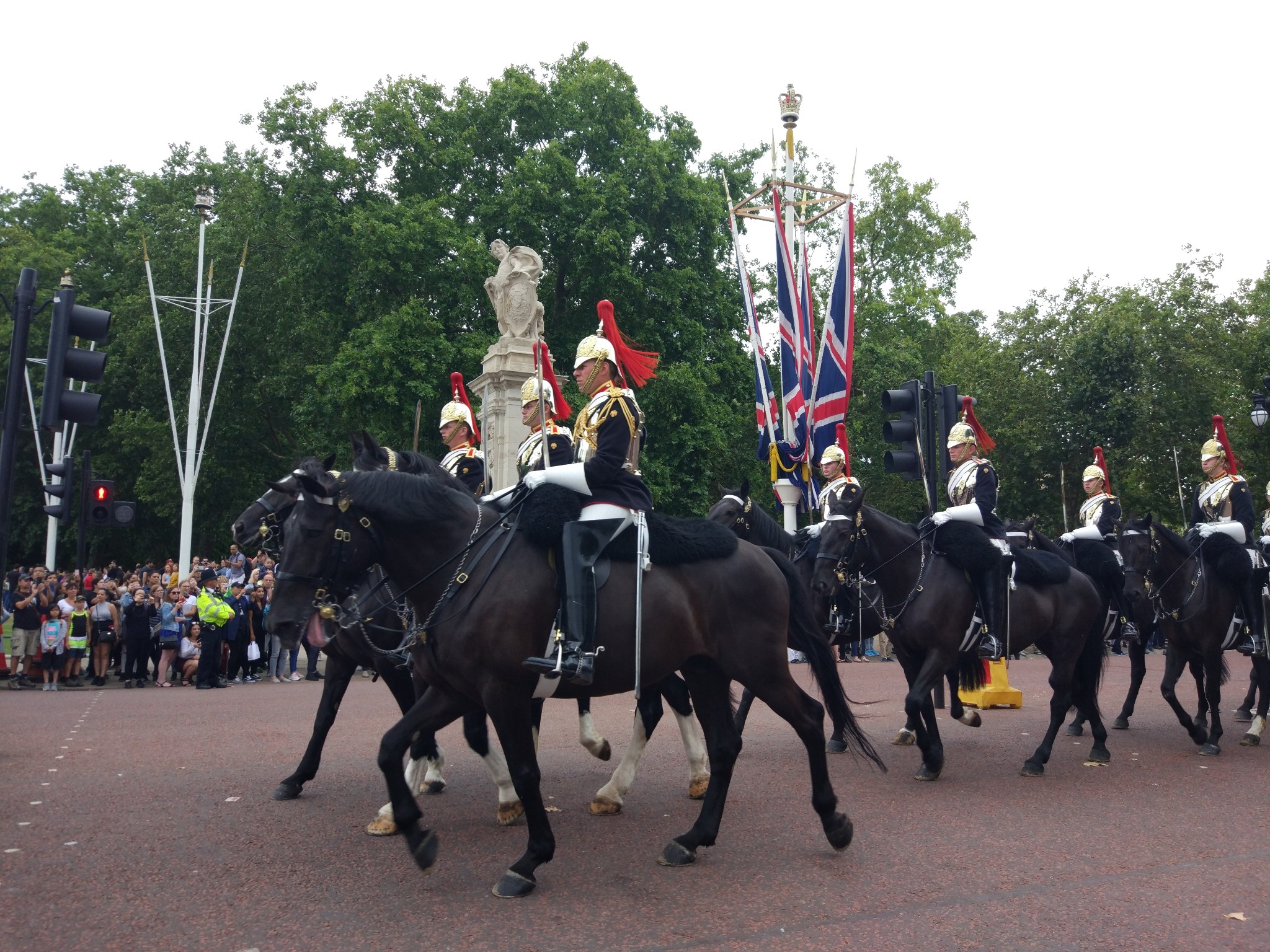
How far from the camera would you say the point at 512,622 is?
5.59 metres

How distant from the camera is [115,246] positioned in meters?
40.6

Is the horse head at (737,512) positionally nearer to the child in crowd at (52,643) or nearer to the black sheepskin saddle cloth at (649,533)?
the black sheepskin saddle cloth at (649,533)

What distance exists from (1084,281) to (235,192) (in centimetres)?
2899

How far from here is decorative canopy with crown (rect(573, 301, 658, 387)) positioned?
6.52 meters

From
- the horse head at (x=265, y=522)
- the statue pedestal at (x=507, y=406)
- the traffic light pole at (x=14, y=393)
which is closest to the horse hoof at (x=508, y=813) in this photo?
the horse head at (x=265, y=522)

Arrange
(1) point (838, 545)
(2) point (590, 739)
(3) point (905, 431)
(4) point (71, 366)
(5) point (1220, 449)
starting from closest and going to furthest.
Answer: (2) point (590, 739)
(4) point (71, 366)
(1) point (838, 545)
(5) point (1220, 449)
(3) point (905, 431)

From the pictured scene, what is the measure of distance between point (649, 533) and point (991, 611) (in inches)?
161

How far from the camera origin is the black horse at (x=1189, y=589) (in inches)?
401

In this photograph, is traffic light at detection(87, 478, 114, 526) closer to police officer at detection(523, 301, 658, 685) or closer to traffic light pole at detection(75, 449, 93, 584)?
traffic light pole at detection(75, 449, 93, 584)

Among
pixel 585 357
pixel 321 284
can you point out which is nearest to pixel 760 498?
pixel 321 284

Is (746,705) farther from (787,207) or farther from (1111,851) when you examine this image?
(787,207)

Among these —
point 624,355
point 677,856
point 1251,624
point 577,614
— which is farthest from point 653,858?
point 1251,624

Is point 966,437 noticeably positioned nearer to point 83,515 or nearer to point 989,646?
point 989,646

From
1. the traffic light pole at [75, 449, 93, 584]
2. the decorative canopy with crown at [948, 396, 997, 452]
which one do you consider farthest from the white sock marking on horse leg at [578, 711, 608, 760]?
the traffic light pole at [75, 449, 93, 584]
